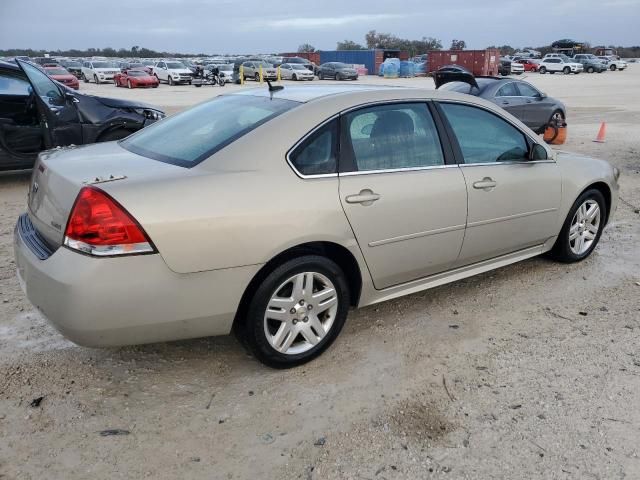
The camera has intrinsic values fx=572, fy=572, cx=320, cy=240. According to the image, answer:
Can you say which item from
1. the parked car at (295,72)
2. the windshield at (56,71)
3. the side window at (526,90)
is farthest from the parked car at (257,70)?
the side window at (526,90)

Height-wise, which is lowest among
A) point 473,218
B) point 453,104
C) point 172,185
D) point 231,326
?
point 231,326

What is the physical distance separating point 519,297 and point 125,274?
2982mm

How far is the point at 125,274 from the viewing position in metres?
2.65

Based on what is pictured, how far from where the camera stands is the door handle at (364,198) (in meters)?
3.27

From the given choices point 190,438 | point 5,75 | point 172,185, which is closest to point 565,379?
point 190,438

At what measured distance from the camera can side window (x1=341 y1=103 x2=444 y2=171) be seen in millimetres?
3402

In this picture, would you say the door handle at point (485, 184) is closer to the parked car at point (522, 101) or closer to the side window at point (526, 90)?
the parked car at point (522, 101)

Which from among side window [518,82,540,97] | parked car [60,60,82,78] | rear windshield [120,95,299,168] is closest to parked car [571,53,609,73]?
parked car [60,60,82,78]

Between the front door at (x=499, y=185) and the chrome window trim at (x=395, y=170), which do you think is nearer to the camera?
the chrome window trim at (x=395, y=170)

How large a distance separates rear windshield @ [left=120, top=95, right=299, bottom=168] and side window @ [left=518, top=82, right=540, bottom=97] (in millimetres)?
10522

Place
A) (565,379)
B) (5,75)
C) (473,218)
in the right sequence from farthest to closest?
(5,75) < (473,218) < (565,379)

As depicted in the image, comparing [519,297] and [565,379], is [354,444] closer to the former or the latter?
[565,379]

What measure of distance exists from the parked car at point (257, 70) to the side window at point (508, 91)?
102ft

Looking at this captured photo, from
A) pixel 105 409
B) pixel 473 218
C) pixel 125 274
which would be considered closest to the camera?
pixel 125 274
